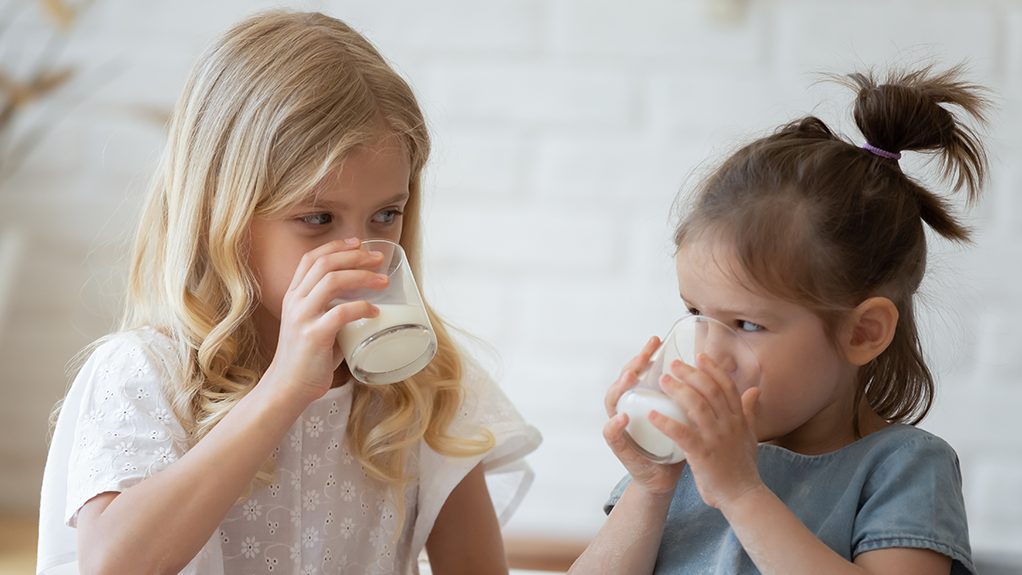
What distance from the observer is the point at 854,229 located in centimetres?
89

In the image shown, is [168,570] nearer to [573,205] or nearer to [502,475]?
[502,475]

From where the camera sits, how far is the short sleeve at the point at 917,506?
82cm

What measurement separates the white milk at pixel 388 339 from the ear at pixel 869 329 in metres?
0.43

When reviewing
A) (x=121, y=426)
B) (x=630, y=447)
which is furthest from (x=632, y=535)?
(x=121, y=426)

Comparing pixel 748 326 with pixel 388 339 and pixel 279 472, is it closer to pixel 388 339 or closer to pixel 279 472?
pixel 388 339

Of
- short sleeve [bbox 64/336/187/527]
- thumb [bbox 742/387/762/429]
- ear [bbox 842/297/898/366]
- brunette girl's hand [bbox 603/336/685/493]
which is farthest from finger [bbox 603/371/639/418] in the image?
short sleeve [bbox 64/336/187/527]

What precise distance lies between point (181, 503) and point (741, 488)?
0.54m

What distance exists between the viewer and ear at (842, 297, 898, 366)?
2.94ft

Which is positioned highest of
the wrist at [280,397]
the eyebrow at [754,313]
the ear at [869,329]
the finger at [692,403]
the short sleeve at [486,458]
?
the eyebrow at [754,313]

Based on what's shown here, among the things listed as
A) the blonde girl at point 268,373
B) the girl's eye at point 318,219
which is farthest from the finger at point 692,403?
the girl's eye at point 318,219

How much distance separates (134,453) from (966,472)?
135cm

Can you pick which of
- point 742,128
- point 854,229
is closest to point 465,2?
point 742,128

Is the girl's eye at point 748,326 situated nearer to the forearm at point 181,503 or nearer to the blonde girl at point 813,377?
the blonde girl at point 813,377

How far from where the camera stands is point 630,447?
878 millimetres
